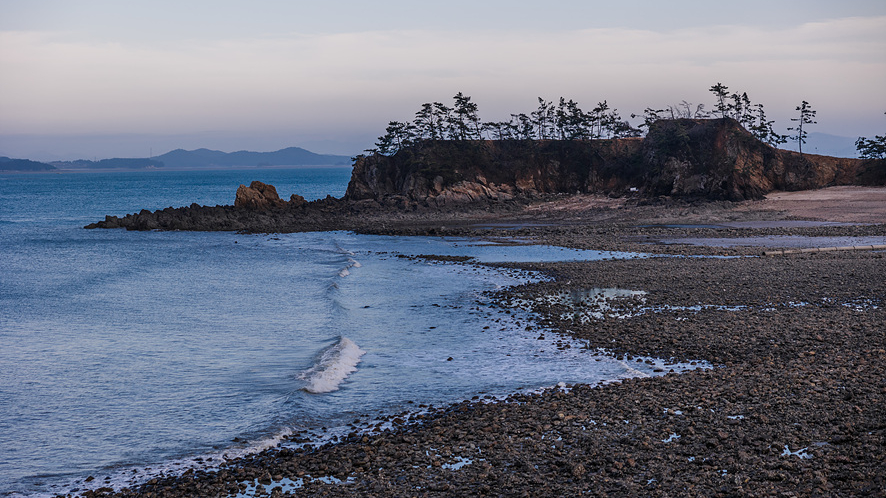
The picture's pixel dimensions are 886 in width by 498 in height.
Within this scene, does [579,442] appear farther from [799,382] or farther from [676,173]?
[676,173]

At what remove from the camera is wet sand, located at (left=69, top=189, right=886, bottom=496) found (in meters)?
9.66

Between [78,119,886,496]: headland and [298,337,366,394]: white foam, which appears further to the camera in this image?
[298,337,366,394]: white foam

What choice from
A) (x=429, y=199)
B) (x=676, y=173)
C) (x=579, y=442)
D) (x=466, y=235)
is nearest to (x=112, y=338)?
(x=579, y=442)

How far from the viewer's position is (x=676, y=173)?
69312mm

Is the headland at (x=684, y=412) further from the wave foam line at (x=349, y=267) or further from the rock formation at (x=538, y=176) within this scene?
the rock formation at (x=538, y=176)

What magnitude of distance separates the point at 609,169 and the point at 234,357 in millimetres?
64967

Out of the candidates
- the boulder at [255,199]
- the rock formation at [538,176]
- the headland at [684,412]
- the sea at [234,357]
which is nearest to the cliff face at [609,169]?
the rock formation at [538,176]

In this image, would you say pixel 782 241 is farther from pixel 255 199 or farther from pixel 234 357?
pixel 255 199

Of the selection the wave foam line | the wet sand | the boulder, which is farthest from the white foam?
the boulder

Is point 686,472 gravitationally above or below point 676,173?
below

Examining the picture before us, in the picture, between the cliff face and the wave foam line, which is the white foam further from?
the cliff face

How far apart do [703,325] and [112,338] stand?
716 inches

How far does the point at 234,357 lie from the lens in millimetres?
19297

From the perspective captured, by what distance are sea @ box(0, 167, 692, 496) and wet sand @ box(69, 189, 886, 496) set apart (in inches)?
49.3
